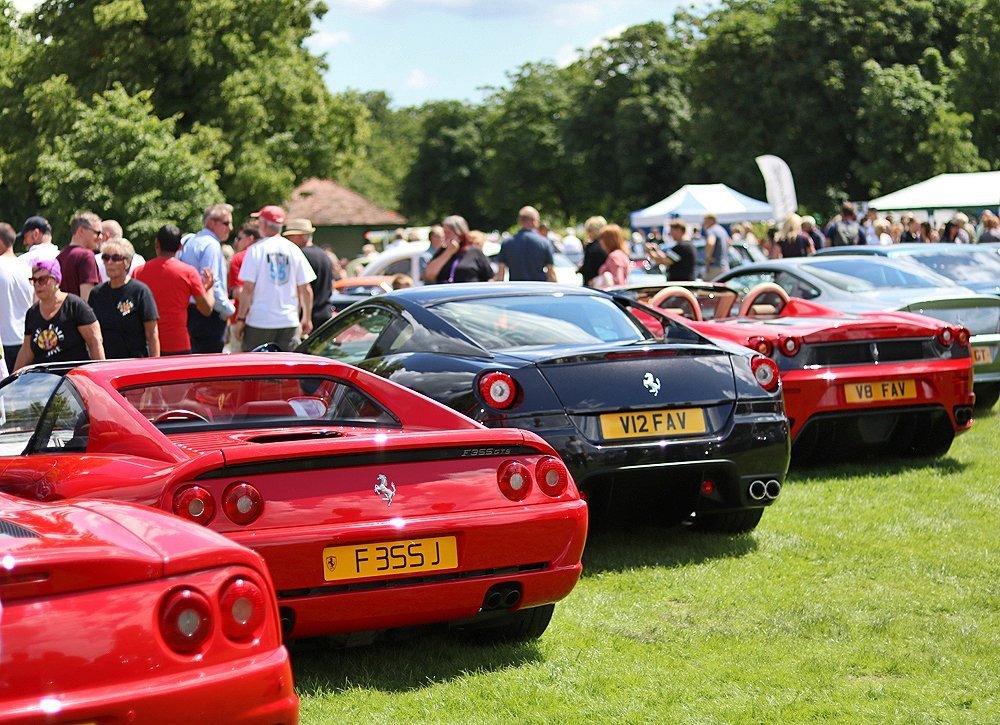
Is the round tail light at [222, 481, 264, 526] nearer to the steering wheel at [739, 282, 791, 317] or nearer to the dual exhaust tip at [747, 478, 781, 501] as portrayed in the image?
the dual exhaust tip at [747, 478, 781, 501]

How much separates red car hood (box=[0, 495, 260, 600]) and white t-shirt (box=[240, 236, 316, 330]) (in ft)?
25.0

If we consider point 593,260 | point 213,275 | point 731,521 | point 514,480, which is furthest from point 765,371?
point 593,260

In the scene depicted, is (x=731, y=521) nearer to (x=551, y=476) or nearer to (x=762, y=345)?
(x=762, y=345)

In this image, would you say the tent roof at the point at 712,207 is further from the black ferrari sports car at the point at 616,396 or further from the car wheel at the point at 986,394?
the black ferrari sports car at the point at 616,396

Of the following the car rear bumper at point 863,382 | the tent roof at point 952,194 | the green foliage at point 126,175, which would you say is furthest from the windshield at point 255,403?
the green foliage at point 126,175

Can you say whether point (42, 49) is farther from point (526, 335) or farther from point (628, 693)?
point (628, 693)

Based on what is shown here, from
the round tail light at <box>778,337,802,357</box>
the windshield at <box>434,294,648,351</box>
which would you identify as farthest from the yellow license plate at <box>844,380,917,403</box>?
the windshield at <box>434,294,648,351</box>

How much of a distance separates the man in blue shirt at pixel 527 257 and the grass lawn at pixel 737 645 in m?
6.55

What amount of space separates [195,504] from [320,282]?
8.55 meters

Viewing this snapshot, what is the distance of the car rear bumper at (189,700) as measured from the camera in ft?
9.15

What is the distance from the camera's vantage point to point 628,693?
4.62m

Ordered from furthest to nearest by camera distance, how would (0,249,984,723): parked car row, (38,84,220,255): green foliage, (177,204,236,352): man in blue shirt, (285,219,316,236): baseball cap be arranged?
(38,84,220,255): green foliage < (285,219,316,236): baseball cap < (177,204,236,352): man in blue shirt < (0,249,984,723): parked car row

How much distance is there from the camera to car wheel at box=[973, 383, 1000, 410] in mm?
11094

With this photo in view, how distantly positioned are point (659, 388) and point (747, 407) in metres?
0.49
